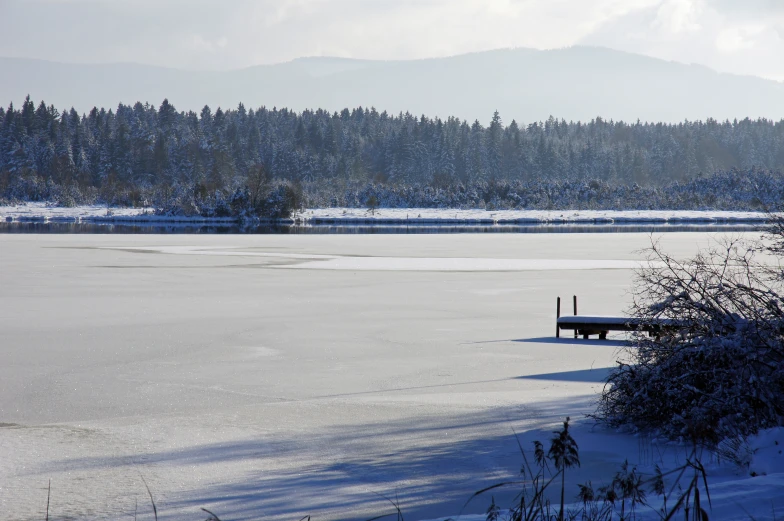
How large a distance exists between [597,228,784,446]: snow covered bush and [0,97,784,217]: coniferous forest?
75.5 meters

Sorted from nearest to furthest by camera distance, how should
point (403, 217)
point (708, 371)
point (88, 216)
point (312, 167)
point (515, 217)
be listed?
point (708, 371)
point (88, 216)
point (403, 217)
point (515, 217)
point (312, 167)

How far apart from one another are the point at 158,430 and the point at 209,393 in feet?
5.83

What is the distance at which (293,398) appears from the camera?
10477 millimetres

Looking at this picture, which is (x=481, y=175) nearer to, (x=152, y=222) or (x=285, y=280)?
(x=152, y=222)

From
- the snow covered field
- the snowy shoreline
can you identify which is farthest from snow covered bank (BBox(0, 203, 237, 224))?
the snow covered field

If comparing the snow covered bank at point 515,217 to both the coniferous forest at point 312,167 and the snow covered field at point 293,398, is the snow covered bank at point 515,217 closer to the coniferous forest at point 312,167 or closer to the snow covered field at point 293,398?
the coniferous forest at point 312,167

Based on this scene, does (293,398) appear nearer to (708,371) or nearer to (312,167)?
(708,371)

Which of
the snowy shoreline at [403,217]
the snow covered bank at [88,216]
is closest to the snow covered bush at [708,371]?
the snowy shoreline at [403,217]

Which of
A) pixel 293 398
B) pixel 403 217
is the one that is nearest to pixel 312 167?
pixel 403 217

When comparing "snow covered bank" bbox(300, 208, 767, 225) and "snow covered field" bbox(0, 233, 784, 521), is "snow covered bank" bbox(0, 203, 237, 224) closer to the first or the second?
"snow covered bank" bbox(300, 208, 767, 225)

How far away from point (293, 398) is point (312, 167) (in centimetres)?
15296

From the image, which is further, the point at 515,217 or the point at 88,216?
the point at 515,217

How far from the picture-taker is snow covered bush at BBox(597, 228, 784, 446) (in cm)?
793

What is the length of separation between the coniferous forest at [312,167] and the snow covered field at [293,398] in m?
64.7
